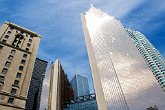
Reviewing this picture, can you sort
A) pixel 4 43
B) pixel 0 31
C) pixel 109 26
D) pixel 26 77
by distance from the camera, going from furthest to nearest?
pixel 109 26 → pixel 0 31 → pixel 4 43 → pixel 26 77

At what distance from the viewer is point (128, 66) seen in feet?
383

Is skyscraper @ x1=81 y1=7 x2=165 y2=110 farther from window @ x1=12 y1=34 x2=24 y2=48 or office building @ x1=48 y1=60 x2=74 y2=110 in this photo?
window @ x1=12 y1=34 x2=24 y2=48

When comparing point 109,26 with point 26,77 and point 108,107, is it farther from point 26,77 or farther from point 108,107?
point 26,77

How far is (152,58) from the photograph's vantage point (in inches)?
5364

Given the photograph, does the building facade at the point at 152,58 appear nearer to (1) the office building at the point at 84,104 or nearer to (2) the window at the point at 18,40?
(1) the office building at the point at 84,104

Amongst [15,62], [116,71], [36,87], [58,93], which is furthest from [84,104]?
[15,62]

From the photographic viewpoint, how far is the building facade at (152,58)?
399ft

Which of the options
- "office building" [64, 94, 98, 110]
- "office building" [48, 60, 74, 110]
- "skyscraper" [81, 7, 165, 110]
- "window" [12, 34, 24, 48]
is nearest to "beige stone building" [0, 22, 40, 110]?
"window" [12, 34, 24, 48]

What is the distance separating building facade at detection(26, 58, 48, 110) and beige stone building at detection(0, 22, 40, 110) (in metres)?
71.0

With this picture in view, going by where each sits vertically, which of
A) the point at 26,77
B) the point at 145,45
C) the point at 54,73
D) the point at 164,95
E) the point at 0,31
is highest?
the point at 145,45

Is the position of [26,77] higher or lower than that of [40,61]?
lower

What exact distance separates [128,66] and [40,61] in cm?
7519

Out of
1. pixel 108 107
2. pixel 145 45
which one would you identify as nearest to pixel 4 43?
pixel 108 107

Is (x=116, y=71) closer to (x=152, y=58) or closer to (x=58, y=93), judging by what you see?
(x=58, y=93)
